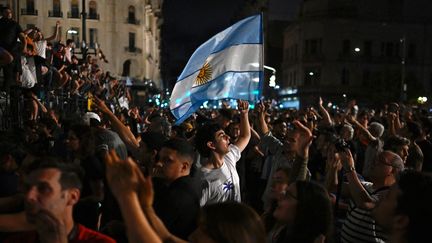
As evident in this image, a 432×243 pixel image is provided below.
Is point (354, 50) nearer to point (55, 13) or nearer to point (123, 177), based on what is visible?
point (55, 13)

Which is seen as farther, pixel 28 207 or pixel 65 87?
pixel 65 87

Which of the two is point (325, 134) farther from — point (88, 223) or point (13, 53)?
point (13, 53)

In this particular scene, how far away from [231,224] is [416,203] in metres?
1.07

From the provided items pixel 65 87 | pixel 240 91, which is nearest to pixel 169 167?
pixel 240 91

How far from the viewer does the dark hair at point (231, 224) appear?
2605mm

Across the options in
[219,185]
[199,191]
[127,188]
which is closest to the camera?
[127,188]

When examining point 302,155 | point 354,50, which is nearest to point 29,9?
point 354,50

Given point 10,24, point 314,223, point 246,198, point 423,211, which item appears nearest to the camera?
point 423,211

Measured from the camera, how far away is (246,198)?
28.2 feet

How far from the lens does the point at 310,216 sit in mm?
3105

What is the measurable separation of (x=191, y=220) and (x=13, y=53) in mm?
7303

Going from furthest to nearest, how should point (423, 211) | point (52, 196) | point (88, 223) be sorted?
point (88, 223), point (52, 196), point (423, 211)

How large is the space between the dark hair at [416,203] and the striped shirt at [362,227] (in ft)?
3.92

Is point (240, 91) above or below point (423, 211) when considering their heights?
above
